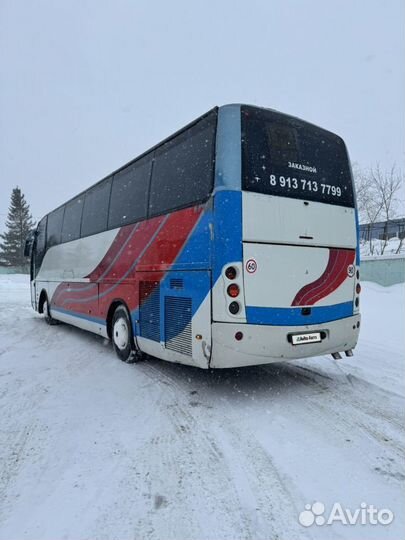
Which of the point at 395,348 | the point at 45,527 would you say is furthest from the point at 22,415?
the point at 395,348

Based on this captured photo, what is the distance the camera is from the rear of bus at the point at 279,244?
419cm

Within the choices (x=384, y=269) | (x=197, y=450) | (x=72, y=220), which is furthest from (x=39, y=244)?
(x=384, y=269)

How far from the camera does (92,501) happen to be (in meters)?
2.53

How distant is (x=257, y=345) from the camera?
4.28 metres

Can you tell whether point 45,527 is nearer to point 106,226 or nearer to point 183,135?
point 183,135

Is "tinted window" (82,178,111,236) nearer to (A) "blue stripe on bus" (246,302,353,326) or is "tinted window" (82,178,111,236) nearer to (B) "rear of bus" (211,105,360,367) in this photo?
(B) "rear of bus" (211,105,360,367)

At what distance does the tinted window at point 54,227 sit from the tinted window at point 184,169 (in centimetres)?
580

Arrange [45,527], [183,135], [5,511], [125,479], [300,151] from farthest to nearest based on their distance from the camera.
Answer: [183,135], [300,151], [125,479], [5,511], [45,527]

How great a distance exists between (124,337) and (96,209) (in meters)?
3.08

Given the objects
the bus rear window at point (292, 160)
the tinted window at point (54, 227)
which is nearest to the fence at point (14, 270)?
the tinted window at point (54, 227)

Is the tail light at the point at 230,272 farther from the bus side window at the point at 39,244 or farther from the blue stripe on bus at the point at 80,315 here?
the bus side window at the point at 39,244

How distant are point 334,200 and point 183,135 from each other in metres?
2.28
